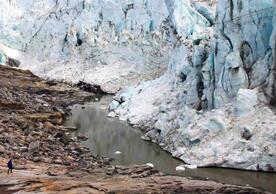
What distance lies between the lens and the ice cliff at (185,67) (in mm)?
21361

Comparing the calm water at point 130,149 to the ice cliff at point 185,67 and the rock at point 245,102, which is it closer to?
the ice cliff at point 185,67

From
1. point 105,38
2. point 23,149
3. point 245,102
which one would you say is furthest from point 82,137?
point 105,38

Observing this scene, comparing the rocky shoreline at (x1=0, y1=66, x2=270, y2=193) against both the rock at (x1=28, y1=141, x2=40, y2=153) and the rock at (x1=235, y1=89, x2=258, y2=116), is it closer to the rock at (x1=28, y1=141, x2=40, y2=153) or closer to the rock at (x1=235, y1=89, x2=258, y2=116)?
the rock at (x1=28, y1=141, x2=40, y2=153)

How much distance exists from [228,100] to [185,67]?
5905 millimetres

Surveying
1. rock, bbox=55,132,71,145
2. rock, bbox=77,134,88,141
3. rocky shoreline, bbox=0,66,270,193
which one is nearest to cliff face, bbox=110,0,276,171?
rock, bbox=77,134,88,141

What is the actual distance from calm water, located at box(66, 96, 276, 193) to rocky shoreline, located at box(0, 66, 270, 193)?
37.0 inches

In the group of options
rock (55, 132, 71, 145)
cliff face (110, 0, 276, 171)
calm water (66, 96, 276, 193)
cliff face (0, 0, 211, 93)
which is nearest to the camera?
calm water (66, 96, 276, 193)

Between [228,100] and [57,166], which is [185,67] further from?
[57,166]

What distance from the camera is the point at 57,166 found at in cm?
1898

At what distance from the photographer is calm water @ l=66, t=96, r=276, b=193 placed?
1880 centimetres

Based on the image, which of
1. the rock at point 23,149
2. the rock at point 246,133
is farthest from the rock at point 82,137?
the rock at point 246,133

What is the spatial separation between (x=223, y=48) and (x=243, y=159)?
22.6 ft

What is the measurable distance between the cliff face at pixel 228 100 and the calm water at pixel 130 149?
585mm

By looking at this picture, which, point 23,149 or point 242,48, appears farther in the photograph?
point 242,48
